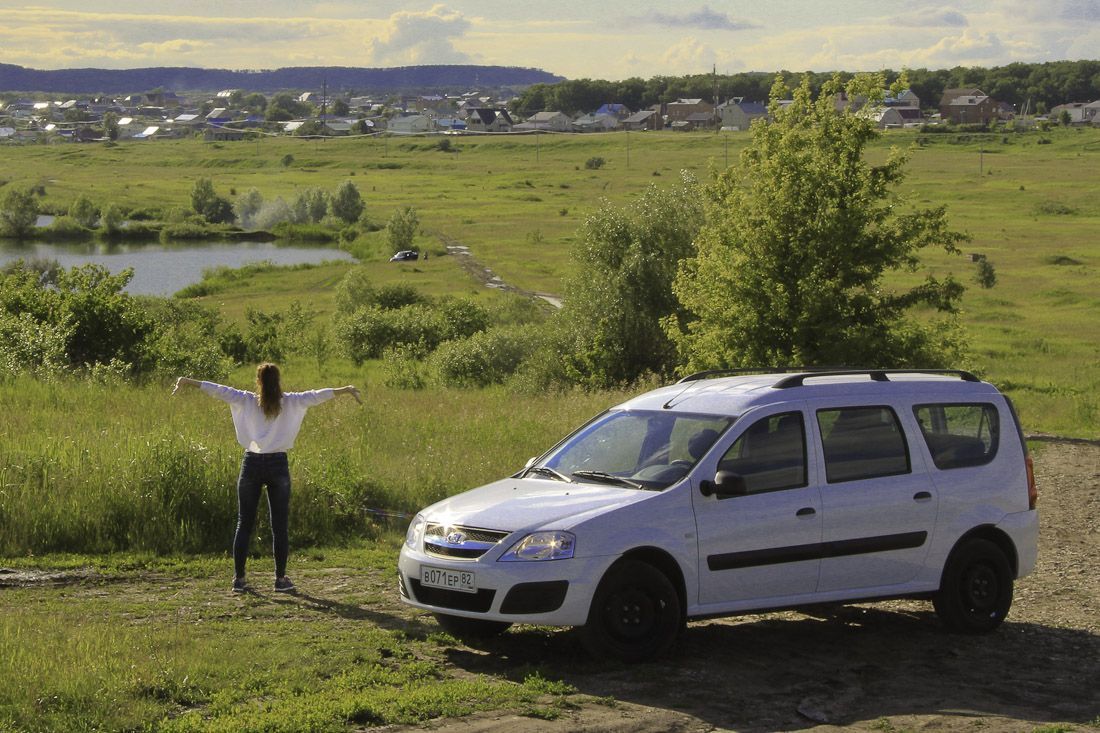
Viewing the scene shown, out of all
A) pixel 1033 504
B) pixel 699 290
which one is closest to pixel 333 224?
pixel 699 290

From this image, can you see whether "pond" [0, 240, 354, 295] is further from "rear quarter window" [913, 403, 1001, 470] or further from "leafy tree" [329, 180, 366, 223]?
"rear quarter window" [913, 403, 1001, 470]

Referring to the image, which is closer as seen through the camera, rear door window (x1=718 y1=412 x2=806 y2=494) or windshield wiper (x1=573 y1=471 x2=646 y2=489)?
windshield wiper (x1=573 y1=471 x2=646 y2=489)

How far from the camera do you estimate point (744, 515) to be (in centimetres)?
823

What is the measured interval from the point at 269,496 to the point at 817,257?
47.7ft

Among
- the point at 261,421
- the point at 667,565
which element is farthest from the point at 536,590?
the point at 261,421

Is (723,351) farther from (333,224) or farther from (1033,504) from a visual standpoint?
(333,224)

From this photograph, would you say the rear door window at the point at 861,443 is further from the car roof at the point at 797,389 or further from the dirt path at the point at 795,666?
the dirt path at the point at 795,666

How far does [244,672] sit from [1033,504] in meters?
6.01

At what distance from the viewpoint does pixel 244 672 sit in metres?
7.10

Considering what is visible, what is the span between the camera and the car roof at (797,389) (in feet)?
28.7

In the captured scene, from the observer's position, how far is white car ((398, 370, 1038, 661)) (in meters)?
7.77

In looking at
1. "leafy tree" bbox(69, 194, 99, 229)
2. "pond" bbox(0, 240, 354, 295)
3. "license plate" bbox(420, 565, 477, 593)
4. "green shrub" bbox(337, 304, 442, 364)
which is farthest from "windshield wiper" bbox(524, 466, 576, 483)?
"leafy tree" bbox(69, 194, 99, 229)

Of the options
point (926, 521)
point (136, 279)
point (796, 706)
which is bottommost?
point (136, 279)

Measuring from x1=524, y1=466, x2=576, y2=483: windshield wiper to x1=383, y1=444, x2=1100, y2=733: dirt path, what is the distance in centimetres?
107
